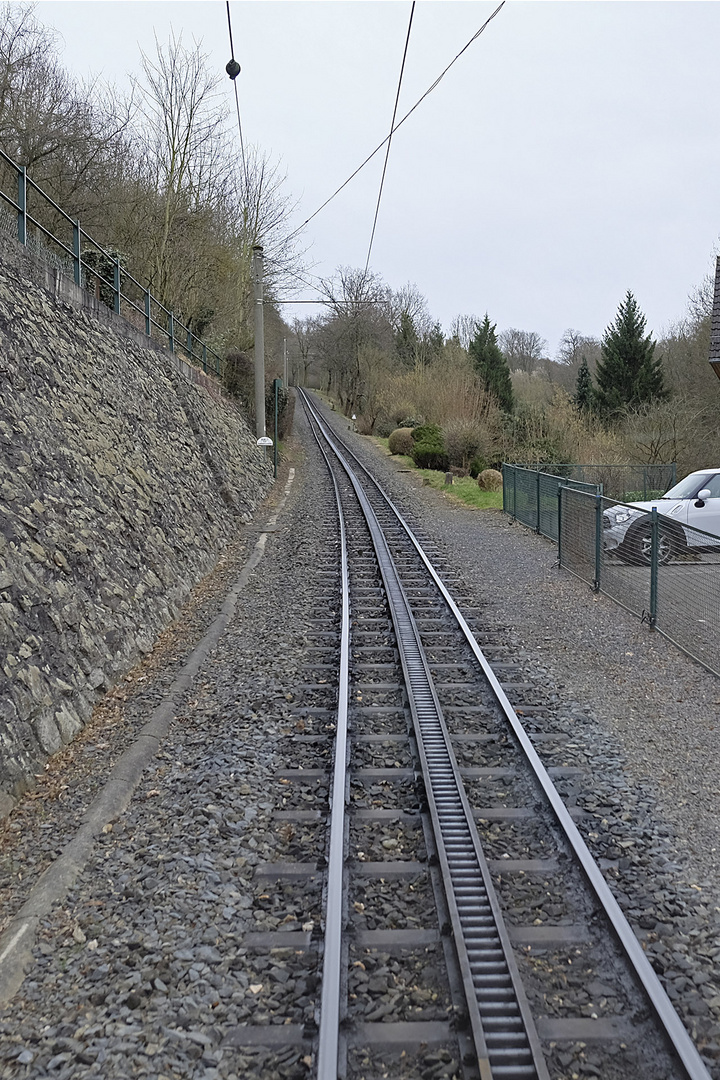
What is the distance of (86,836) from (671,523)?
7906mm

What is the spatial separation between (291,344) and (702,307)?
6839 centimetres

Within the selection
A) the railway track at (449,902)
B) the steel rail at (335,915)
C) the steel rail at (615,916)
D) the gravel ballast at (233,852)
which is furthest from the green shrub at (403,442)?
the steel rail at (335,915)

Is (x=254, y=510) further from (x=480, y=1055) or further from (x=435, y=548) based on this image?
(x=480, y=1055)

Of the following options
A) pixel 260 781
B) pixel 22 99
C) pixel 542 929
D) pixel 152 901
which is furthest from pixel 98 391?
pixel 22 99

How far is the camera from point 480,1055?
10.4 feet

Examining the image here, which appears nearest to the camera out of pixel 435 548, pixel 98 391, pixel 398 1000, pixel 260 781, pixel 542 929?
pixel 398 1000

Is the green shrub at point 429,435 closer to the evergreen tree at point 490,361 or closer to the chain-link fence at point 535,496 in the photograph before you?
the chain-link fence at point 535,496

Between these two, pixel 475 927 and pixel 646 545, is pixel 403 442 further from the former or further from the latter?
pixel 475 927

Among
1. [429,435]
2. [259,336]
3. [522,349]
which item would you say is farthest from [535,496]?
[522,349]

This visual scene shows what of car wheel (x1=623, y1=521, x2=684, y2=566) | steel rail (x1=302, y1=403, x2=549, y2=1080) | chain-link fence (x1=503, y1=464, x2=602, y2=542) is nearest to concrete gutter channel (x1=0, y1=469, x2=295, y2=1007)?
steel rail (x1=302, y1=403, x2=549, y2=1080)

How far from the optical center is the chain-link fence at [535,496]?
16484 millimetres

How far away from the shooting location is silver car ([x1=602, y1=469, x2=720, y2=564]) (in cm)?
1003

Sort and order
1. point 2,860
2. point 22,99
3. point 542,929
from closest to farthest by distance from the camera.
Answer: point 542,929
point 2,860
point 22,99

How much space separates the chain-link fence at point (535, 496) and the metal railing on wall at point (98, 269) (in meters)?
9.32
